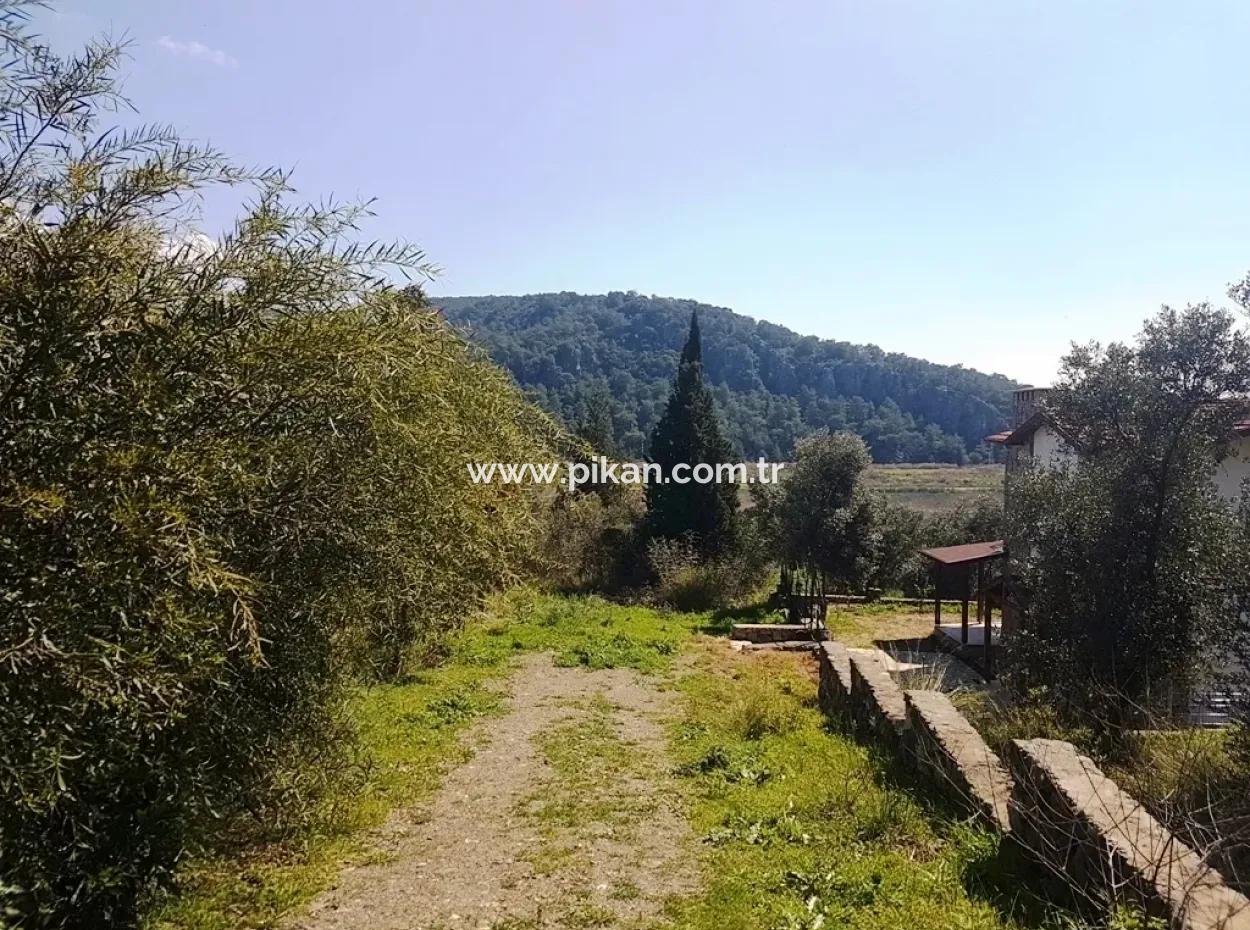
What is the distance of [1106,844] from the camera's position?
3678mm

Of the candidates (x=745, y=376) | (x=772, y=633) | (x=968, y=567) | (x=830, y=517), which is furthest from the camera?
(x=745, y=376)

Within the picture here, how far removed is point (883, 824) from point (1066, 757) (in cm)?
119

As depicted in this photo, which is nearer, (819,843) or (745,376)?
(819,843)

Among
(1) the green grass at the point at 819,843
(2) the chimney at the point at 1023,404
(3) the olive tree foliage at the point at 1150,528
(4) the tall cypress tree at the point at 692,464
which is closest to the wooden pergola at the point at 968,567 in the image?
(2) the chimney at the point at 1023,404

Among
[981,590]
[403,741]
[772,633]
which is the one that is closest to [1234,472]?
[981,590]

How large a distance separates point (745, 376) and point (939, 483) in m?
41.1

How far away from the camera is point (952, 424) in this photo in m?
67.4

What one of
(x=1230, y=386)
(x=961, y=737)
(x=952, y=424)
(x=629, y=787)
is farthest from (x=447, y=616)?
(x=952, y=424)

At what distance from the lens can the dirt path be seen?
4.37m

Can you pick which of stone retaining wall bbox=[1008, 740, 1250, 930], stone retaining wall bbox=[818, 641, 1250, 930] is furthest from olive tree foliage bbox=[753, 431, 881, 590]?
stone retaining wall bbox=[1008, 740, 1250, 930]

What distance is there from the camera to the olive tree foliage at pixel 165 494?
2.04 meters

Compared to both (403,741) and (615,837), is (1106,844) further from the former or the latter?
(403,741)

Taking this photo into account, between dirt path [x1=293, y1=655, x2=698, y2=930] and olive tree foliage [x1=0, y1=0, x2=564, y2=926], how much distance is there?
112cm

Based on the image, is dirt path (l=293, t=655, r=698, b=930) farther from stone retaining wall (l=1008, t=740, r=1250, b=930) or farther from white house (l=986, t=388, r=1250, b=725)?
white house (l=986, t=388, r=1250, b=725)
